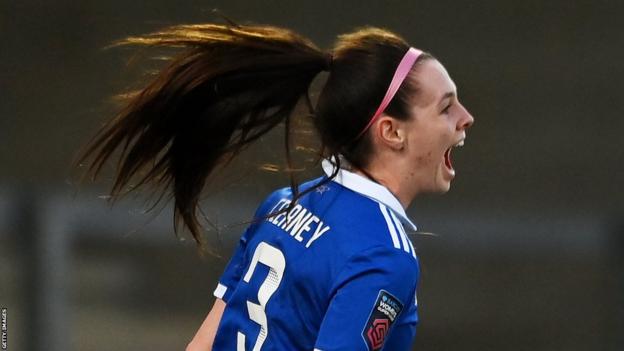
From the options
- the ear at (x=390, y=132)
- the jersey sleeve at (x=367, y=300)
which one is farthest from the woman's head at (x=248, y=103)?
the jersey sleeve at (x=367, y=300)

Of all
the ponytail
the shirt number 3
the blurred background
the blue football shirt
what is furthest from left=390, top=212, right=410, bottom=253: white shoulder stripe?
the blurred background

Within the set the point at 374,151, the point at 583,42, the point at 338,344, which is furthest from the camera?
the point at 583,42

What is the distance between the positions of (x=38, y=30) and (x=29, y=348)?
3.67ft

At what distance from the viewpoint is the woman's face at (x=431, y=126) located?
8.75 feet

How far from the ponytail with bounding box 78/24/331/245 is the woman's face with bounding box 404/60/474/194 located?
203mm

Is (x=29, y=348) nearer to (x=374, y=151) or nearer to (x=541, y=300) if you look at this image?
(x=541, y=300)

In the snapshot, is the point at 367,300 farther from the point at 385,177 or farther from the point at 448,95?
the point at 448,95

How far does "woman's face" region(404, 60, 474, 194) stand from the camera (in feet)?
8.75

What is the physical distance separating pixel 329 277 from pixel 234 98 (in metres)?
0.53

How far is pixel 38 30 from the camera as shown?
490 centimetres

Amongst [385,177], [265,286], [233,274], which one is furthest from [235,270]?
[385,177]

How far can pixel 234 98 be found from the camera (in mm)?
2836

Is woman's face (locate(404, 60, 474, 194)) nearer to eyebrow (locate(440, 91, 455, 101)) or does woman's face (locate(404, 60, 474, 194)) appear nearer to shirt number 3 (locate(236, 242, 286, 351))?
eyebrow (locate(440, 91, 455, 101))

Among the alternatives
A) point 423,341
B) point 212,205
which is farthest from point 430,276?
point 212,205
